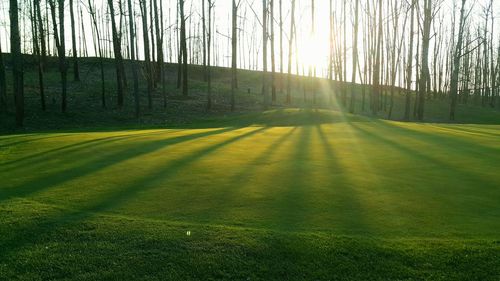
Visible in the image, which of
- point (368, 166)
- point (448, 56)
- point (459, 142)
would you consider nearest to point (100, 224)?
point (368, 166)

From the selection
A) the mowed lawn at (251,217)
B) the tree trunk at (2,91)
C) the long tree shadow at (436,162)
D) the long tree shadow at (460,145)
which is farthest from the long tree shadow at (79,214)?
the tree trunk at (2,91)

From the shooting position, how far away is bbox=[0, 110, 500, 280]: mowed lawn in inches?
169

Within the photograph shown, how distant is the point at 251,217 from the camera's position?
17.3 ft

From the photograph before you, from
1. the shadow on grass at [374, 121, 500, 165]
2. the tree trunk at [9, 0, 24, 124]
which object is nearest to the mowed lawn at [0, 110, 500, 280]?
the shadow on grass at [374, 121, 500, 165]

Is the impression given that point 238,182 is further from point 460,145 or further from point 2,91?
point 2,91

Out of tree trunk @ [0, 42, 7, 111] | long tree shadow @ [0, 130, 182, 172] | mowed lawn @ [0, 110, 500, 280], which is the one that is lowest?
mowed lawn @ [0, 110, 500, 280]

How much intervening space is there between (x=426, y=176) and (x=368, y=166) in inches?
44.9

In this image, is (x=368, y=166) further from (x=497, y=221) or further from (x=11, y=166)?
(x=11, y=166)

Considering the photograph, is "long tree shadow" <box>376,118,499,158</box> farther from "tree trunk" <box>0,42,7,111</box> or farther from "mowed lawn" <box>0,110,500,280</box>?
"tree trunk" <box>0,42,7,111</box>

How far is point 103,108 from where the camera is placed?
92.3 feet

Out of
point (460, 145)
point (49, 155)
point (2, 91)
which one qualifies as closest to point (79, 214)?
point (49, 155)

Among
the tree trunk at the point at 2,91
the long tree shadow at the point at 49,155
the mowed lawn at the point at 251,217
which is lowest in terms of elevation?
the mowed lawn at the point at 251,217

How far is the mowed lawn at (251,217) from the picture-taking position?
4281 mm

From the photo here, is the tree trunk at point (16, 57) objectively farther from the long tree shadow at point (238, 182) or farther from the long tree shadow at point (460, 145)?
the long tree shadow at point (460, 145)
